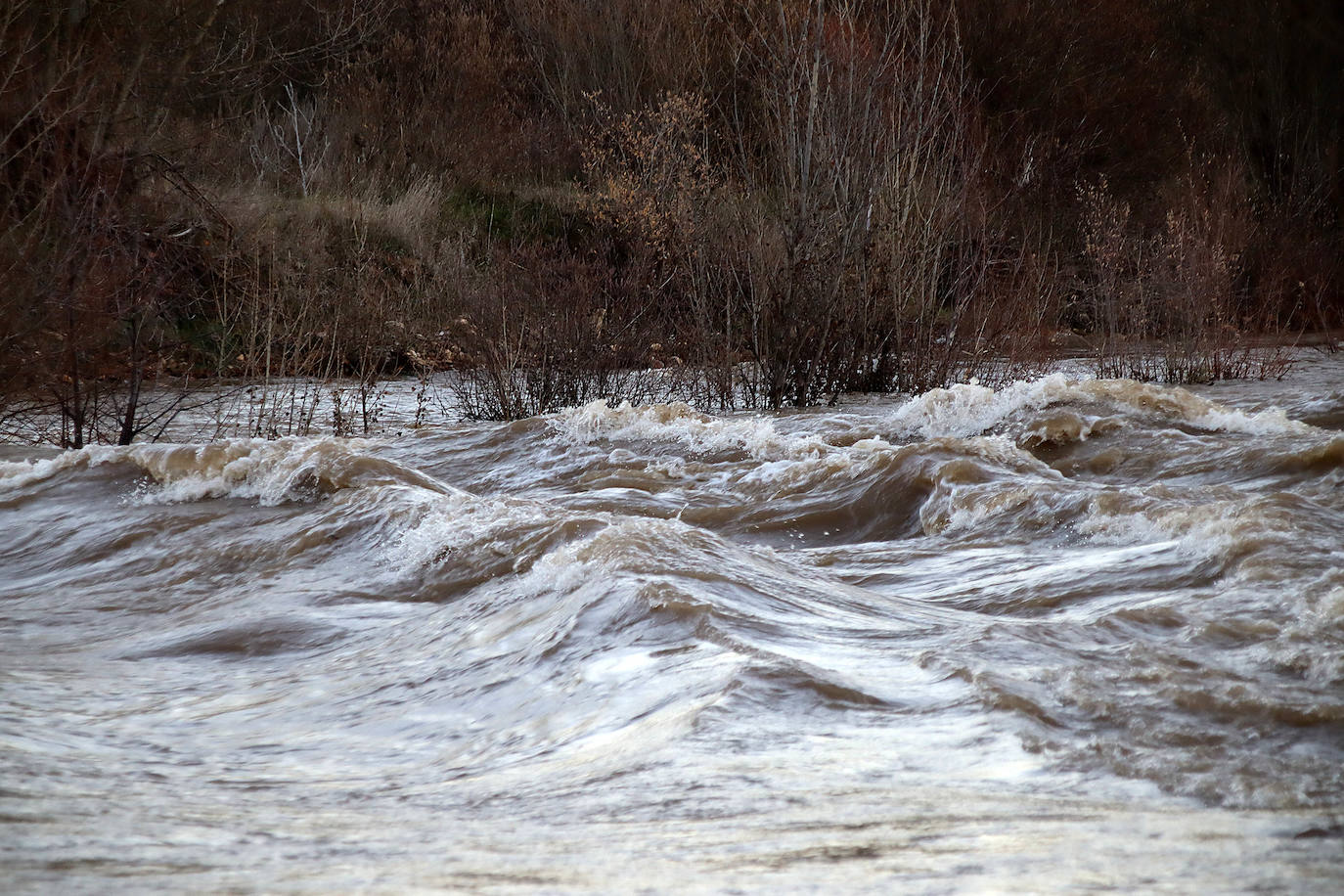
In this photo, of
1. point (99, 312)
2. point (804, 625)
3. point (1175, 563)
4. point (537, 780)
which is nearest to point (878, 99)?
point (99, 312)

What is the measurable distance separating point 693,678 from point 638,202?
14.1 meters

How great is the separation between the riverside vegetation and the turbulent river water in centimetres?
388

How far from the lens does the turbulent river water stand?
2.16 metres

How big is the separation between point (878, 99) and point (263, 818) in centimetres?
1023

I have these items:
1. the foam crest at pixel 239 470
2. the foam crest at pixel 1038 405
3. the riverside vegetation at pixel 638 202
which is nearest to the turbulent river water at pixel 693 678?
the foam crest at pixel 239 470

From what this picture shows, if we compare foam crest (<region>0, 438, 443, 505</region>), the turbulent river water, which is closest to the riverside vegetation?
foam crest (<region>0, 438, 443, 505</region>)

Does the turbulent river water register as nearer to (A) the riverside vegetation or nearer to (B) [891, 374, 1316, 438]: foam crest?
(B) [891, 374, 1316, 438]: foam crest

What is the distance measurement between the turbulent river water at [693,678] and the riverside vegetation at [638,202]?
3.88 metres

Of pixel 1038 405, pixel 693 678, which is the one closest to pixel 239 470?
pixel 693 678

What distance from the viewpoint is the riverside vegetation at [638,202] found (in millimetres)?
11242

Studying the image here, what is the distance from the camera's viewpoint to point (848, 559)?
18.7ft

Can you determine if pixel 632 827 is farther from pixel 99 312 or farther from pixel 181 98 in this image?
pixel 181 98

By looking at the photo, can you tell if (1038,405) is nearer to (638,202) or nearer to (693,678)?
(693,678)

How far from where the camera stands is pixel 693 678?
332cm
